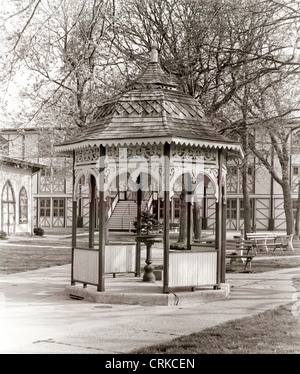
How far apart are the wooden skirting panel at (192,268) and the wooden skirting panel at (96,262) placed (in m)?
1.56

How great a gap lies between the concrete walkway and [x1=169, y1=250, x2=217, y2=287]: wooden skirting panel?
526 millimetres

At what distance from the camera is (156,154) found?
470 inches

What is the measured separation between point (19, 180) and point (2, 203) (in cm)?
239

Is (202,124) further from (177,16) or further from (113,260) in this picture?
(177,16)

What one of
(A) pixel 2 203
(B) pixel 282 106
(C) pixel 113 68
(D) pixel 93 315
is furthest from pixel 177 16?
(A) pixel 2 203

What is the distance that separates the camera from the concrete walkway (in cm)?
802

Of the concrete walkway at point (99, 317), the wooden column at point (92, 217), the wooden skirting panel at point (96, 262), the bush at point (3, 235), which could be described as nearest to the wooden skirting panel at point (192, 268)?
the concrete walkway at point (99, 317)

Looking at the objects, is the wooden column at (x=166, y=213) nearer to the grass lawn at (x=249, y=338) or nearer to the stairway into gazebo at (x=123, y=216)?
the grass lawn at (x=249, y=338)

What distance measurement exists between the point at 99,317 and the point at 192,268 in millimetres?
2728

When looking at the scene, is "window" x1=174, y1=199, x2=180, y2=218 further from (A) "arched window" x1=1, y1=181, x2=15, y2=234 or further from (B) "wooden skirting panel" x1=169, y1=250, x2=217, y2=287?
(B) "wooden skirting panel" x1=169, y1=250, x2=217, y2=287

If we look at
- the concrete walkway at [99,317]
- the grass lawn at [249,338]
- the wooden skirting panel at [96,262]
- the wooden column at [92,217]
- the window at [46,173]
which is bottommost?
the concrete walkway at [99,317]

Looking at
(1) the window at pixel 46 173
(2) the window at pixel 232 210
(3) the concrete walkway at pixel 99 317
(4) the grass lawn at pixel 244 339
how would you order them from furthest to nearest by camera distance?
(1) the window at pixel 46 173
(2) the window at pixel 232 210
(3) the concrete walkway at pixel 99 317
(4) the grass lawn at pixel 244 339

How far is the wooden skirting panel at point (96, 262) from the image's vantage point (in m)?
12.3

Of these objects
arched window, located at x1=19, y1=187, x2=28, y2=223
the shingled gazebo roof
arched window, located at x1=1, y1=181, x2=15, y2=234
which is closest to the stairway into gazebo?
arched window, located at x1=19, y1=187, x2=28, y2=223
